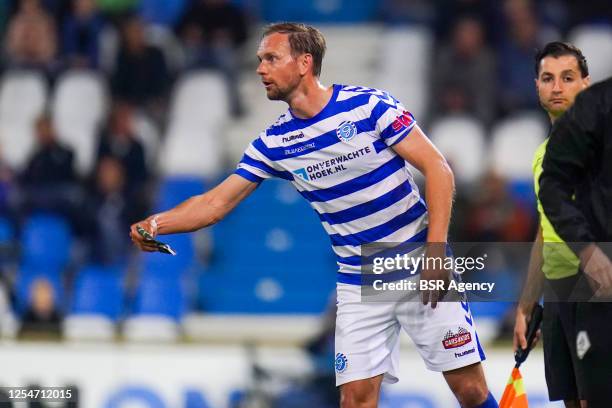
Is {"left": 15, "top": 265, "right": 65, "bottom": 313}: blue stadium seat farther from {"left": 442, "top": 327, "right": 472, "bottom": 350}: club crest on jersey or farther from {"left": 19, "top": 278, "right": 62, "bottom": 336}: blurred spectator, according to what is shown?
{"left": 442, "top": 327, "right": 472, "bottom": 350}: club crest on jersey

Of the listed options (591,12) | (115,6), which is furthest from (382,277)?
(115,6)

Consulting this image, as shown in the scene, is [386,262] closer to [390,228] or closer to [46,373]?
[390,228]

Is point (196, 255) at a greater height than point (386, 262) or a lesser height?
greater

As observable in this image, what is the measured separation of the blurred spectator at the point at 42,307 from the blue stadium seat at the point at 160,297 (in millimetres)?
664

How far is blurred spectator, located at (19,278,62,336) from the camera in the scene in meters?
10.5

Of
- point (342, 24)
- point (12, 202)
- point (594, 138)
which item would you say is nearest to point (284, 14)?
point (342, 24)

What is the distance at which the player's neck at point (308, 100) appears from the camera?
607cm

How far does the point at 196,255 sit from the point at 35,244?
1.42 metres

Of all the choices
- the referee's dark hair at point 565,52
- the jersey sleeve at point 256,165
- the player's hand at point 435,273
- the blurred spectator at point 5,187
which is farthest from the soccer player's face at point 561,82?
the blurred spectator at point 5,187

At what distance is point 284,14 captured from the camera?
14.1 metres

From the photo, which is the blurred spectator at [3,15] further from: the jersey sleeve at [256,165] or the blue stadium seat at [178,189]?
the jersey sleeve at [256,165]

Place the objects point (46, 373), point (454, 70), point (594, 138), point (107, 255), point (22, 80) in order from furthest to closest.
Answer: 1. point (22, 80)
2. point (454, 70)
3. point (107, 255)
4. point (46, 373)
5. point (594, 138)

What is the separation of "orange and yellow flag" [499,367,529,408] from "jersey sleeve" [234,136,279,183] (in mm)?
1499

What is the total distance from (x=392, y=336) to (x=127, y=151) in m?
6.10
